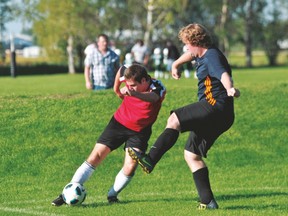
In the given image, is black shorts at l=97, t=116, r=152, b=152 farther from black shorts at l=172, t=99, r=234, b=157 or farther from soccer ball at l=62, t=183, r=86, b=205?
black shorts at l=172, t=99, r=234, b=157

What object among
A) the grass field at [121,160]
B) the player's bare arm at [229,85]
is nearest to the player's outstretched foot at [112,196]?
the grass field at [121,160]

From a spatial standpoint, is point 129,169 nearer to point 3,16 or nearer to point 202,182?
point 202,182

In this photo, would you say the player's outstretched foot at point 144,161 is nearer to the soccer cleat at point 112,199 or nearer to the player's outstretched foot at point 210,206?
the player's outstretched foot at point 210,206

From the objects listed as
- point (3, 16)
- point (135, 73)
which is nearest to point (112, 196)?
point (135, 73)

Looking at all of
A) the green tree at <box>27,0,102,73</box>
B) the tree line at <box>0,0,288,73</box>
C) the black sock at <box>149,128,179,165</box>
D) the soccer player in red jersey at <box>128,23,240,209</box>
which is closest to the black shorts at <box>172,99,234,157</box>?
the soccer player in red jersey at <box>128,23,240,209</box>

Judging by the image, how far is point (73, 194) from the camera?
10.2 m

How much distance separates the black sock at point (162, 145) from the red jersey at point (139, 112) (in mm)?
687

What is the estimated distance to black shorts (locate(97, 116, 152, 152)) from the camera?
10.3m

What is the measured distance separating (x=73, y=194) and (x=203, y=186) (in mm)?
1658

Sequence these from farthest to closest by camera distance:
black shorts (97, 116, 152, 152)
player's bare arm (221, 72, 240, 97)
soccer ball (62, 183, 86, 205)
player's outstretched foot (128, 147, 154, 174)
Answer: black shorts (97, 116, 152, 152)
soccer ball (62, 183, 86, 205)
player's outstretched foot (128, 147, 154, 174)
player's bare arm (221, 72, 240, 97)

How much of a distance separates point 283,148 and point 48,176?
16.0 feet

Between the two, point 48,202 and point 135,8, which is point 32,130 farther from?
point 135,8

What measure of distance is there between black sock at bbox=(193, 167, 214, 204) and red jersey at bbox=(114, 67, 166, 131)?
0.93 metres

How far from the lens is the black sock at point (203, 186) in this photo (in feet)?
33.1
